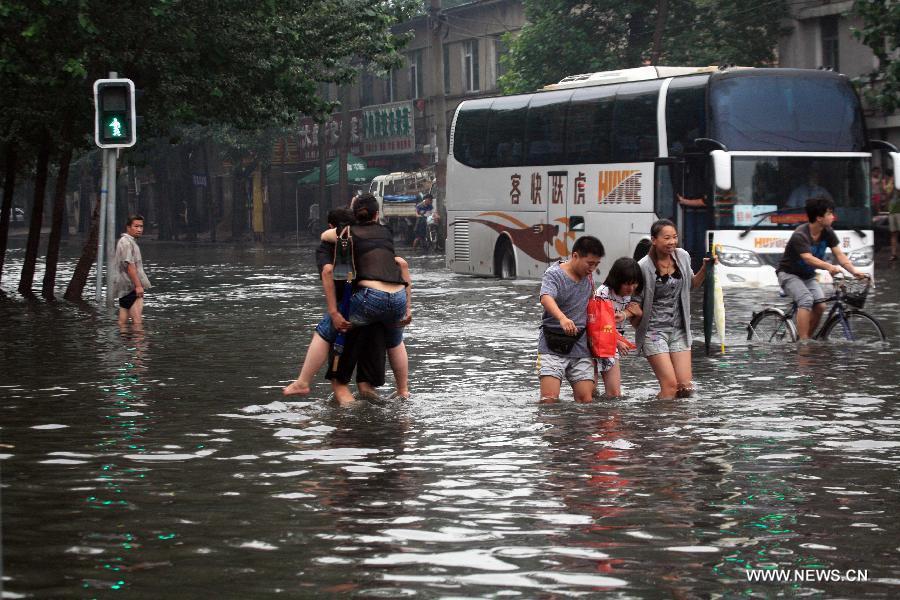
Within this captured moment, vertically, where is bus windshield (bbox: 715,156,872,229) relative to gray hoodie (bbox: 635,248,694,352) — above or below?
above

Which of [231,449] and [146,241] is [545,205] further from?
[146,241]

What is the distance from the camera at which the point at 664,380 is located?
12328 millimetres

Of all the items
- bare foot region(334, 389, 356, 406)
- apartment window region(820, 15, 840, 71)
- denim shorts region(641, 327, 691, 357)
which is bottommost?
bare foot region(334, 389, 356, 406)

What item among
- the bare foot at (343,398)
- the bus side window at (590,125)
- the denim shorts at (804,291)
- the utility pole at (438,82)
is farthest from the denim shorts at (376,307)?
the utility pole at (438,82)

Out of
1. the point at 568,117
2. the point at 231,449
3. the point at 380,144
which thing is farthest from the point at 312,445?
the point at 380,144

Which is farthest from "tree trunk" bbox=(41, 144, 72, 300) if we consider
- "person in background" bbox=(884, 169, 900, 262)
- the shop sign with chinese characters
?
the shop sign with chinese characters

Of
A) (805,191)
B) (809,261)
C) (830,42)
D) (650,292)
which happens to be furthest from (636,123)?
(830,42)

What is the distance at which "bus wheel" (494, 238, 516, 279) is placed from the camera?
32.7 metres

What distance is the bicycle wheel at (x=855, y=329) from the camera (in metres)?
17.2

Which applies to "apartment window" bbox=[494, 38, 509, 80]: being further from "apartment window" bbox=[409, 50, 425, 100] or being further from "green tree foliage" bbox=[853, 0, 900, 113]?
"green tree foliage" bbox=[853, 0, 900, 113]

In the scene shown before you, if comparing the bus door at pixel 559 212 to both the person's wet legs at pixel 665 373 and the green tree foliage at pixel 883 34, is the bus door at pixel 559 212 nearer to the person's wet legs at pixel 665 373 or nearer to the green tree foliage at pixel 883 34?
the green tree foliage at pixel 883 34

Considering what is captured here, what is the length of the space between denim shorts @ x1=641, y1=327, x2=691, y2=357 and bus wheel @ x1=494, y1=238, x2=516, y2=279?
20301 mm

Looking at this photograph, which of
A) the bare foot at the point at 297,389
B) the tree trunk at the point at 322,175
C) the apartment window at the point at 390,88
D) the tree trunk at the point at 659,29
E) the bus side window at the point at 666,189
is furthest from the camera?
the apartment window at the point at 390,88

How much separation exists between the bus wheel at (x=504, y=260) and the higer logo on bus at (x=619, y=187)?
13.8 ft
